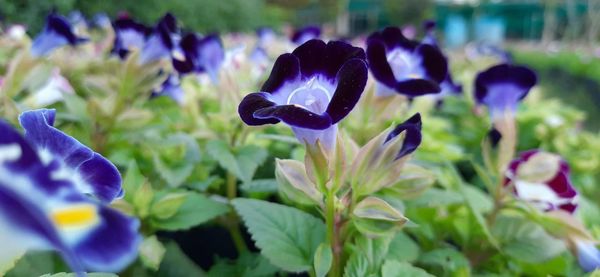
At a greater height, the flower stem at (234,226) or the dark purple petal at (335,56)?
the dark purple petal at (335,56)

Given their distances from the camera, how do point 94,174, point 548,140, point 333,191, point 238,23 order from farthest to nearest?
1. point 238,23
2. point 548,140
3. point 333,191
4. point 94,174

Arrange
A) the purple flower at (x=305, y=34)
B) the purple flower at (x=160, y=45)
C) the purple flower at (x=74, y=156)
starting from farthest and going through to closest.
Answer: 1. the purple flower at (x=305, y=34)
2. the purple flower at (x=160, y=45)
3. the purple flower at (x=74, y=156)

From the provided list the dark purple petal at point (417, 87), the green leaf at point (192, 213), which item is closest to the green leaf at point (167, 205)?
the green leaf at point (192, 213)

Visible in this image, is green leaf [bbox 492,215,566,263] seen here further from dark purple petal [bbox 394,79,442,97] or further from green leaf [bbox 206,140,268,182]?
green leaf [bbox 206,140,268,182]

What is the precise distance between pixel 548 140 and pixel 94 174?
70.1 inches

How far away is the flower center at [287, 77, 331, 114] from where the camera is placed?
1.94ft

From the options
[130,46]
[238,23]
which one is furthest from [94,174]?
[238,23]

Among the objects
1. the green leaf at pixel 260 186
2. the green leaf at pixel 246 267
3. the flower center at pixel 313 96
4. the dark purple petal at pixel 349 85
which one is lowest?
the green leaf at pixel 246 267

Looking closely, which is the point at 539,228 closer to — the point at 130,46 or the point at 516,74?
the point at 516,74

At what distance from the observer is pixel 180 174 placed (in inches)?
36.7

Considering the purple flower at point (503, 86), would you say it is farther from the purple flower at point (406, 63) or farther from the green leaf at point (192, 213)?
the green leaf at point (192, 213)

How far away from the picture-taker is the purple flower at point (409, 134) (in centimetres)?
68

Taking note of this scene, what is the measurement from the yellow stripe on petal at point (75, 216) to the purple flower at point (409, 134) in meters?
0.41

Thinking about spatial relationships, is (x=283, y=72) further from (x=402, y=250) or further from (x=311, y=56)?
(x=402, y=250)
